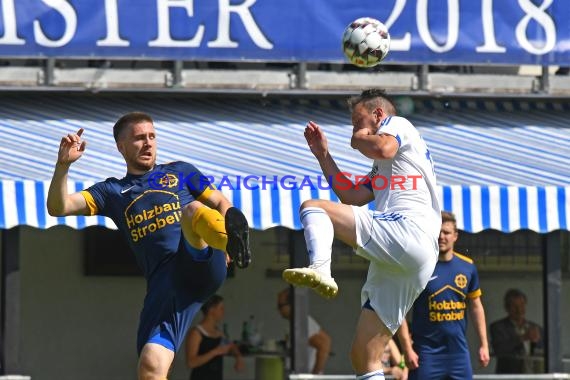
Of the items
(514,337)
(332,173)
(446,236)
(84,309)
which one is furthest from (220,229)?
(84,309)

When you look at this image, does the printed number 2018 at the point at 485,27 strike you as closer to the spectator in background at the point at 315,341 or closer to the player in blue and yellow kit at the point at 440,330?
the spectator in background at the point at 315,341

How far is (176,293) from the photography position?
8391 millimetres

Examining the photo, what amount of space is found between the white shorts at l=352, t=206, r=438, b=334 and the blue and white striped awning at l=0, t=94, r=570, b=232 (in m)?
4.46

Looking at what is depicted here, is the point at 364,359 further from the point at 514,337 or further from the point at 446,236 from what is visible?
the point at 514,337

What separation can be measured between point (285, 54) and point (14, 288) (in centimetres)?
360

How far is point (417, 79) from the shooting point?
14.5 meters

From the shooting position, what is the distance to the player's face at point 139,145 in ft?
28.1

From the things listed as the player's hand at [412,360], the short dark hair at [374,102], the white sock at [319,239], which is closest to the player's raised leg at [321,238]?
the white sock at [319,239]

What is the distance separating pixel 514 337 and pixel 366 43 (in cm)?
589

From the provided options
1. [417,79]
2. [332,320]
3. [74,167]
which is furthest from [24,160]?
[332,320]

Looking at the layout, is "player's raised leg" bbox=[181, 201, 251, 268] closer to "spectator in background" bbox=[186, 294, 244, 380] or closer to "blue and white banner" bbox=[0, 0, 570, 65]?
"blue and white banner" bbox=[0, 0, 570, 65]

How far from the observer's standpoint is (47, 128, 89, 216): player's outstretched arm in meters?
8.27

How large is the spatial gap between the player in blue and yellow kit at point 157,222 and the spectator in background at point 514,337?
7.44m

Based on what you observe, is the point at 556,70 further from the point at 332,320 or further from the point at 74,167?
the point at 74,167
